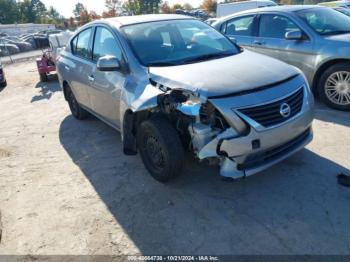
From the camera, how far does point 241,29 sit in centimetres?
706

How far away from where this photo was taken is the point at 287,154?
3.48 meters

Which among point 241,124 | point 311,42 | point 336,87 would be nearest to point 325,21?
point 311,42

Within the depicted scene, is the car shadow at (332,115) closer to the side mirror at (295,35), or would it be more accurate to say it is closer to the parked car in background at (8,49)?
the side mirror at (295,35)

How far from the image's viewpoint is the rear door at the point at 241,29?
682 centimetres

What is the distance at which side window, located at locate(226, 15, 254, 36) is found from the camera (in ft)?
22.5

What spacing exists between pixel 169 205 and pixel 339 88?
12.1 ft

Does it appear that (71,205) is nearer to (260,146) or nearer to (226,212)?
(226,212)

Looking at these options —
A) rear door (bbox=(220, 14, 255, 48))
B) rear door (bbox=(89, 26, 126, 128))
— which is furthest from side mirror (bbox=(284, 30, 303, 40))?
rear door (bbox=(89, 26, 126, 128))

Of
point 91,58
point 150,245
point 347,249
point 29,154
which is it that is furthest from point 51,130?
point 347,249

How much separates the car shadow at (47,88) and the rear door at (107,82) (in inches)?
165

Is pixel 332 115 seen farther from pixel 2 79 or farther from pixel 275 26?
pixel 2 79

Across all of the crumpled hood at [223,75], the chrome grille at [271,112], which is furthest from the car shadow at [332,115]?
the chrome grille at [271,112]

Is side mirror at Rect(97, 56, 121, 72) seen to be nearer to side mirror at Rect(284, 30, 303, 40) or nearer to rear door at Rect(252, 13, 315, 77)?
side mirror at Rect(284, 30, 303, 40)

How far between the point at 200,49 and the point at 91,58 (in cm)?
171
